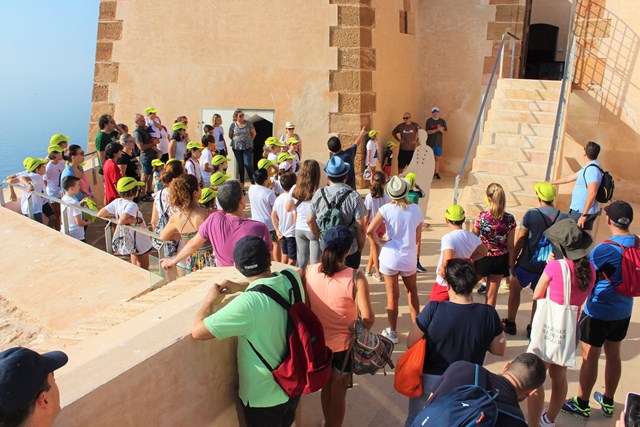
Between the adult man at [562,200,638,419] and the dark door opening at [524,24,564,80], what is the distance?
37.2 ft

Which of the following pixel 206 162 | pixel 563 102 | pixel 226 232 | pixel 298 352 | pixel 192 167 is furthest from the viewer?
pixel 563 102

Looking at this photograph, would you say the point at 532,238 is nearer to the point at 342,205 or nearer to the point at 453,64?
the point at 342,205

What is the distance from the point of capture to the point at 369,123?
36.7ft

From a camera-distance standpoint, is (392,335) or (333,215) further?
(392,335)

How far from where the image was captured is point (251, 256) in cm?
310

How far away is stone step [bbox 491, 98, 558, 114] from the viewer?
9703 millimetres

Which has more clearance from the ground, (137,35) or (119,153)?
(137,35)

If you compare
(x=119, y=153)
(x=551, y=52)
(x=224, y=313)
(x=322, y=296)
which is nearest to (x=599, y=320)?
(x=322, y=296)

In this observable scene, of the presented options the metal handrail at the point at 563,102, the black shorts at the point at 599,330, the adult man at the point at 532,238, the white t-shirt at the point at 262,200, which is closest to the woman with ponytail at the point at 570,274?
the black shorts at the point at 599,330

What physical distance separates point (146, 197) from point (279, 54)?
12.9 ft

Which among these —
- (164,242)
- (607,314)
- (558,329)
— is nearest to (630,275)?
(607,314)

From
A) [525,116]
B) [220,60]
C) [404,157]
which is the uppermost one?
[220,60]

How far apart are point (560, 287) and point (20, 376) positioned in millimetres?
3316

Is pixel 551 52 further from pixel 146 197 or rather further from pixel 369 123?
pixel 146 197
